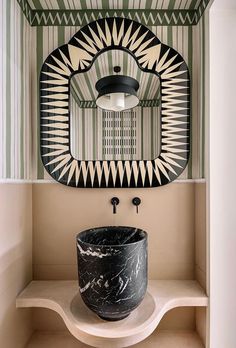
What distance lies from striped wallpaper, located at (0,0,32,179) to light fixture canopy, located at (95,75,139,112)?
0.38 m

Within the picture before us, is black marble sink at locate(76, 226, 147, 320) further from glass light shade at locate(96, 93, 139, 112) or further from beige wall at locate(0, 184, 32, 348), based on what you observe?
glass light shade at locate(96, 93, 139, 112)

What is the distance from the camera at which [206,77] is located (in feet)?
4.05

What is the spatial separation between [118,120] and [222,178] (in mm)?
609

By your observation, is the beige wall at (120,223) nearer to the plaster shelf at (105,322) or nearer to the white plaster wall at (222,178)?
the plaster shelf at (105,322)

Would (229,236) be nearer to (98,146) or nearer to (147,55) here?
(98,146)

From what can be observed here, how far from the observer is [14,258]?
46.6 inches

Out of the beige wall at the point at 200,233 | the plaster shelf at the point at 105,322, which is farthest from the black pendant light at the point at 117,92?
the plaster shelf at the point at 105,322

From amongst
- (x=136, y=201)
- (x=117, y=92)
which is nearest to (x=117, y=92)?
(x=117, y=92)

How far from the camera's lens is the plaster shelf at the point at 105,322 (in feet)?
3.26

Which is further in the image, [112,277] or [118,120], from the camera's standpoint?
[118,120]

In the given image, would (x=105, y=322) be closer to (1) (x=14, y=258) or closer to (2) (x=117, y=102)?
(1) (x=14, y=258)

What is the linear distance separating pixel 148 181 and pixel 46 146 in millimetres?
578

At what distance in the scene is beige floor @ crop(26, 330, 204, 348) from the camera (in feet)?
4.31

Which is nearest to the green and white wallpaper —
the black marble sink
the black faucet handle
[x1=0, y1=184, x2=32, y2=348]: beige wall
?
[x1=0, y1=184, x2=32, y2=348]: beige wall
